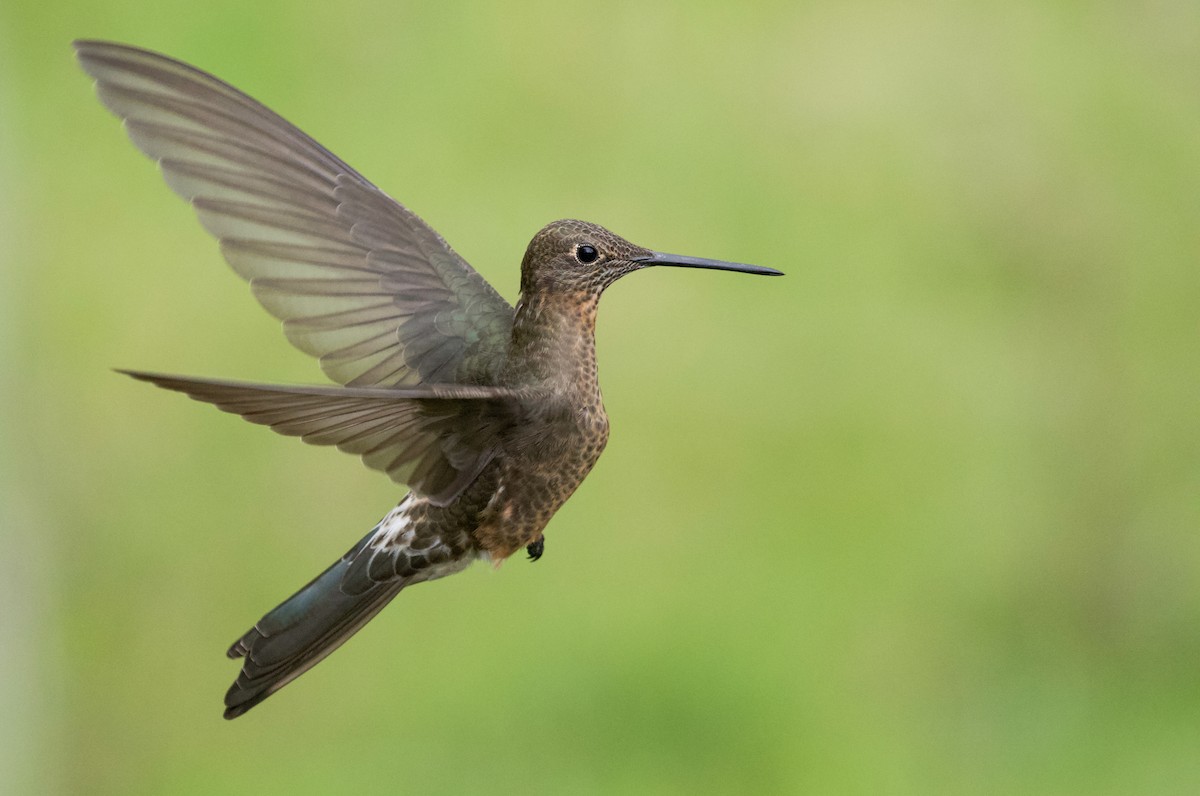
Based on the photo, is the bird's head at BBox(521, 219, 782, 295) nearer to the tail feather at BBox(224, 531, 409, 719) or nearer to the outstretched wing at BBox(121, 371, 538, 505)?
the outstretched wing at BBox(121, 371, 538, 505)

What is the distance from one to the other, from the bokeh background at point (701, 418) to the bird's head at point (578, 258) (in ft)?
5.84

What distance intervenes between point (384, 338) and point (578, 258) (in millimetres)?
256

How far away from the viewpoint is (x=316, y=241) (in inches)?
40.4

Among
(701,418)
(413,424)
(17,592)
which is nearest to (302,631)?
(413,424)

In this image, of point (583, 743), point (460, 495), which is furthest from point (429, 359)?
point (583, 743)

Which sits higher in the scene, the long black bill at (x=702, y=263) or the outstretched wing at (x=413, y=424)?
the long black bill at (x=702, y=263)

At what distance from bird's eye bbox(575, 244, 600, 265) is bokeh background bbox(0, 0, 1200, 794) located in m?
1.81

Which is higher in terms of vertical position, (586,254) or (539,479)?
(586,254)

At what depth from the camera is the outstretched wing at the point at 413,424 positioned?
72cm

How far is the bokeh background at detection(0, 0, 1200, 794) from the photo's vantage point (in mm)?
2688

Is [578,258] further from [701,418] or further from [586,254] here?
[701,418]

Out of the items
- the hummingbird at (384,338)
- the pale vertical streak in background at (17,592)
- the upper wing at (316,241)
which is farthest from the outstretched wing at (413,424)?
the pale vertical streak in background at (17,592)

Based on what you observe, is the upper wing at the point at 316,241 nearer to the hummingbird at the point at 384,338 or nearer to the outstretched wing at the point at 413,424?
the hummingbird at the point at 384,338

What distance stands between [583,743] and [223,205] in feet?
6.08
